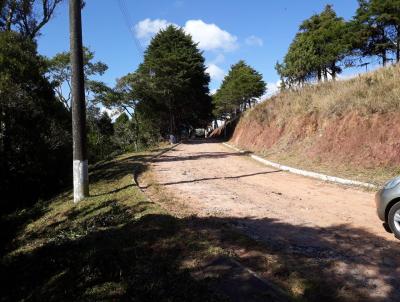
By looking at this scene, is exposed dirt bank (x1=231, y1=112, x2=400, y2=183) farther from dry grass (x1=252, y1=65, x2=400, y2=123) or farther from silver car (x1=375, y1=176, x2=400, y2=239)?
silver car (x1=375, y1=176, x2=400, y2=239)

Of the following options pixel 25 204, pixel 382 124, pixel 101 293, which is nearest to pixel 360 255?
pixel 101 293

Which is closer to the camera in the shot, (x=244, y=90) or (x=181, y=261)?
A: (x=181, y=261)

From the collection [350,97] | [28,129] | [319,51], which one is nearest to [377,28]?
[319,51]

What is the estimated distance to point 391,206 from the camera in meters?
6.29

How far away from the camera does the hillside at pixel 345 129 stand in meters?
12.3

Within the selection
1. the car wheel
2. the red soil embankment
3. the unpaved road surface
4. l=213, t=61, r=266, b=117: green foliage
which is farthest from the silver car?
l=213, t=61, r=266, b=117: green foliage

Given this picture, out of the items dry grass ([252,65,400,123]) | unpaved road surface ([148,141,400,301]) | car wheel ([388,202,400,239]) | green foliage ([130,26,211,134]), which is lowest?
unpaved road surface ([148,141,400,301])

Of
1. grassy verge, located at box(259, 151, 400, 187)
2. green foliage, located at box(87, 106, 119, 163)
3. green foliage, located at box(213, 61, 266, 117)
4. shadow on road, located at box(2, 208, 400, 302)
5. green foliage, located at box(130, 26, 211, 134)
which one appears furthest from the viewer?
green foliage, located at box(213, 61, 266, 117)

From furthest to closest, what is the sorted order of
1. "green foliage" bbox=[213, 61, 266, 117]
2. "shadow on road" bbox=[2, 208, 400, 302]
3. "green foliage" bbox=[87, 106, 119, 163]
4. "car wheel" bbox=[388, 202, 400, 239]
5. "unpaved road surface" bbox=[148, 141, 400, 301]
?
"green foliage" bbox=[213, 61, 266, 117], "green foliage" bbox=[87, 106, 119, 163], "car wheel" bbox=[388, 202, 400, 239], "unpaved road surface" bbox=[148, 141, 400, 301], "shadow on road" bbox=[2, 208, 400, 302]

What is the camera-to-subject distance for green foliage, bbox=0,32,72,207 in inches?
566

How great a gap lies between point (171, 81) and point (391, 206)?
106 feet

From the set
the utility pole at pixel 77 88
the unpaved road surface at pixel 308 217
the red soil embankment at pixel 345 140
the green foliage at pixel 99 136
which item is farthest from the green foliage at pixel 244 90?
the utility pole at pixel 77 88

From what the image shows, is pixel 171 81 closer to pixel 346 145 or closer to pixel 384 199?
pixel 346 145

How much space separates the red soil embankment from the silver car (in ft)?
18.6
